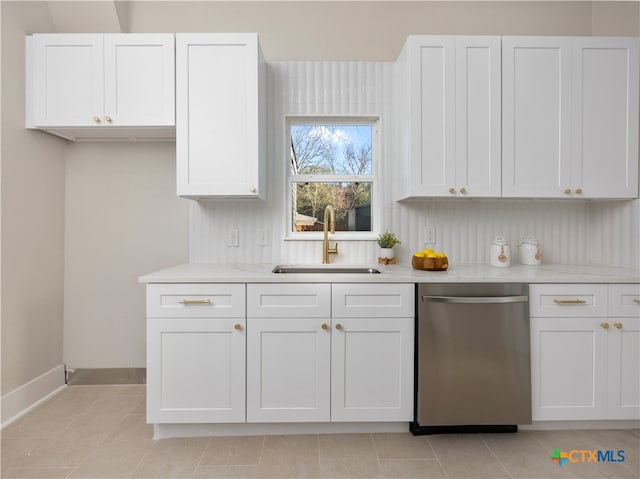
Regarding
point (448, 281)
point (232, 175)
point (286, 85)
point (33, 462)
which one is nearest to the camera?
point (33, 462)

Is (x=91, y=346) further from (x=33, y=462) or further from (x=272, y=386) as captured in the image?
(x=272, y=386)

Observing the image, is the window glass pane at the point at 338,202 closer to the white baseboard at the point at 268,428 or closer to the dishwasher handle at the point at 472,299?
the dishwasher handle at the point at 472,299

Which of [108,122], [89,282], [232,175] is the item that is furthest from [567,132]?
[89,282]

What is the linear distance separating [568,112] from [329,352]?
6.99 feet

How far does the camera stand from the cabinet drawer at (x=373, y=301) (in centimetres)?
212

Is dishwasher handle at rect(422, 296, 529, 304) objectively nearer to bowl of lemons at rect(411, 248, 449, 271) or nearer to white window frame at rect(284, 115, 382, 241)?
bowl of lemons at rect(411, 248, 449, 271)

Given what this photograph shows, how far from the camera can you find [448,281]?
209 centimetres

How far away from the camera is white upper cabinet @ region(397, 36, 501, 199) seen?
7.97 ft

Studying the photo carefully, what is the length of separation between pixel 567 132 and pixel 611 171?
0.39 meters

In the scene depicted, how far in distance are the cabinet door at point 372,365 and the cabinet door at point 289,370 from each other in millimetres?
78

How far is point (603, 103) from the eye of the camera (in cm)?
245

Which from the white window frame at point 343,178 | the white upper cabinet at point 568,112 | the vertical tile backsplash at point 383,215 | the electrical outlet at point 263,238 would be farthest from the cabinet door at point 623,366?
the electrical outlet at point 263,238

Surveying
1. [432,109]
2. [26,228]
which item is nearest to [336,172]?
[432,109]

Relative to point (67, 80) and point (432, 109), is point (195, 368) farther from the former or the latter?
point (432, 109)
